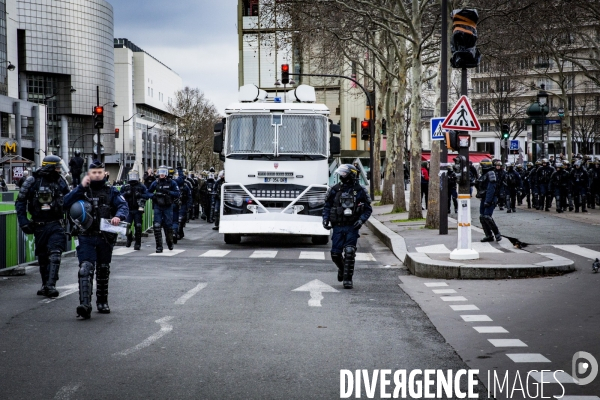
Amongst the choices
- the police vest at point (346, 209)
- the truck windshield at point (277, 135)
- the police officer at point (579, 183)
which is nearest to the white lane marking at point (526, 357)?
the police vest at point (346, 209)

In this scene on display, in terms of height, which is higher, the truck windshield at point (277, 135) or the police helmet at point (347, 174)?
the truck windshield at point (277, 135)

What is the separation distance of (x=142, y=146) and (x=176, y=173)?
4624 inches

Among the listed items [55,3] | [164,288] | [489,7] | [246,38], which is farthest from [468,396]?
[55,3]

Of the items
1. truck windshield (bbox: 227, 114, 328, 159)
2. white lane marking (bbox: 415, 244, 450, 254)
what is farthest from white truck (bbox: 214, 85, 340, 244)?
white lane marking (bbox: 415, 244, 450, 254)

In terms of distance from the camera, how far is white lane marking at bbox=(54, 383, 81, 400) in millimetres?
6125

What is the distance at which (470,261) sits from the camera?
599 inches

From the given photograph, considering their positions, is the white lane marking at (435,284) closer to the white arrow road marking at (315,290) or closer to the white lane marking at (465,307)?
the white arrow road marking at (315,290)

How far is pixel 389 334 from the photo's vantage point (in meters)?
8.91

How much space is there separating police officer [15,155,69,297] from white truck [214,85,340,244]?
8.19 m

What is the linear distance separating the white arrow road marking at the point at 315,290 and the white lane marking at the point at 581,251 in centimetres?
592

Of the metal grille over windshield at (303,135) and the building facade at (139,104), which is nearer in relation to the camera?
the metal grille over windshield at (303,135)

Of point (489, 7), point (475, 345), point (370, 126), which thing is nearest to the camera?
point (475, 345)

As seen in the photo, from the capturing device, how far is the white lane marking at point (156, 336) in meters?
7.88

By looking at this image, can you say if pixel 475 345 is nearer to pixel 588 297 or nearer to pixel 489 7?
pixel 588 297
